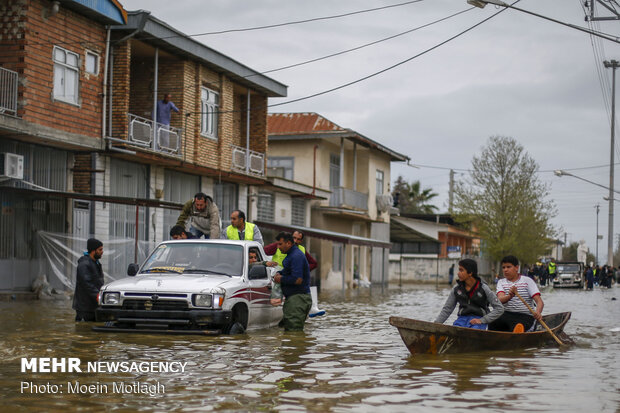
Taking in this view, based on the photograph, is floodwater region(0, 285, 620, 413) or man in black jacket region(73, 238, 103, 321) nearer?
floodwater region(0, 285, 620, 413)

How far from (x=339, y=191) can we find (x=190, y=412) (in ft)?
128

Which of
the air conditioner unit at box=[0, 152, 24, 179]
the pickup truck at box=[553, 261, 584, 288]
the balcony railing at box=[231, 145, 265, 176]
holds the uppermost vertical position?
the balcony railing at box=[231, 145, 265, 176]

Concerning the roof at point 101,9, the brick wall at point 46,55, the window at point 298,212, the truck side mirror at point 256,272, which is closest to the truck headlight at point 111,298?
the truck side mirror at point 256,272

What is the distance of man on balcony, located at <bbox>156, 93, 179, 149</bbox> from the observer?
28508 mm

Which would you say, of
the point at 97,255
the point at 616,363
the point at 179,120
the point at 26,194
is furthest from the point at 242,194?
the point at 616,363

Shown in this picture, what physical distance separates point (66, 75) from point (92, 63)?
51.5 inches

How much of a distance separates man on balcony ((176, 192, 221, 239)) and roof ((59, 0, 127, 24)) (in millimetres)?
9849

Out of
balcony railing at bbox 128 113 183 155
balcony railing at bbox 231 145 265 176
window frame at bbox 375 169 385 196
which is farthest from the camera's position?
window frame at bbox 375 169 385 196

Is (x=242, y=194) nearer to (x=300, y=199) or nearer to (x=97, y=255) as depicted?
(x=300, y=199)

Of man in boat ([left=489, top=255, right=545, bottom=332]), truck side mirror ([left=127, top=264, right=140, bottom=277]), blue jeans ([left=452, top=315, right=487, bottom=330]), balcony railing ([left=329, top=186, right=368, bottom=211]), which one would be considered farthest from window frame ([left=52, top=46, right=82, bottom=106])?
balcony railing ([left=329, top=186, right=368, bottom=211])

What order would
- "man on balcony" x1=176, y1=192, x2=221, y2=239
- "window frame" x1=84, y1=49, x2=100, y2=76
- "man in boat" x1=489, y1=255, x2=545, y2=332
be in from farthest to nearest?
"window frame" x1=84, y1=49, x2=100, y2=76, "man on balcony" x1=176, y1=192, x2=221, y2=239, "man in boat" x1=489, y1=255, x2=545, y2=332

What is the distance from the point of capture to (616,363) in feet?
38.3

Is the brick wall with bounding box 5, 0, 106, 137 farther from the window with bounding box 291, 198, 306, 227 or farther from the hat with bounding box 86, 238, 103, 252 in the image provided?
the window with bounding box 291, 198, 306, 227

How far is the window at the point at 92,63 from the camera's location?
25250mm
